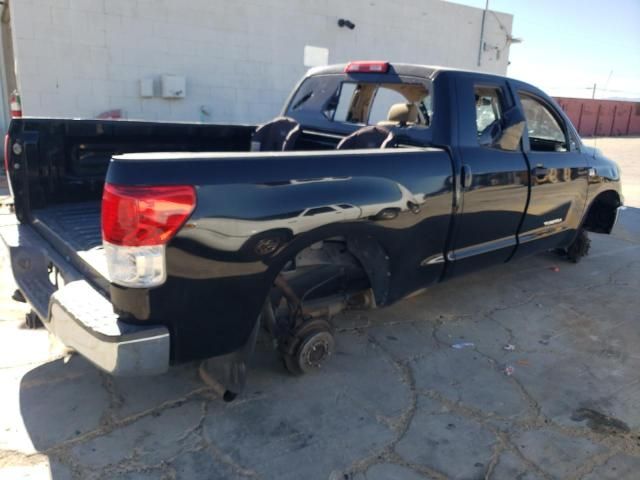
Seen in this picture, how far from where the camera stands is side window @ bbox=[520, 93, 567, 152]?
4.73 metres

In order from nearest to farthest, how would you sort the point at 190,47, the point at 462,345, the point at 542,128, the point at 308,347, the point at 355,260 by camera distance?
the point at 308,347, the point at 355,260, the point at 462,345, the point at 542,128, the point at 190,47

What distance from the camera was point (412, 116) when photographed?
431 centimetres

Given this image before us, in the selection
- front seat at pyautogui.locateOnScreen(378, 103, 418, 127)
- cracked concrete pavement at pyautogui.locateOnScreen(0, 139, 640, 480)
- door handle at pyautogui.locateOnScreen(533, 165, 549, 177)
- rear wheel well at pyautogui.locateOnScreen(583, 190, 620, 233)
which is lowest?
cracked concrete pavement at pyautogui.locateOnScreen(0, 139, 640, 480)

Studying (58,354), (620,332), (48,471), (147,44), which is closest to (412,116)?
(620,332)

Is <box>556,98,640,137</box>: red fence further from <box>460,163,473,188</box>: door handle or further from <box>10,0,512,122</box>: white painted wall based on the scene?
<box>460,163,473,188</box>: door handle

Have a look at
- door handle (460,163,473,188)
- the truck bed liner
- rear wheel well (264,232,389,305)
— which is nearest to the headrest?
door handle (460,163,473,188)

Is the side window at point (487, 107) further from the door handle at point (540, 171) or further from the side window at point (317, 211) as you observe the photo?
the side window at point (317, 211)

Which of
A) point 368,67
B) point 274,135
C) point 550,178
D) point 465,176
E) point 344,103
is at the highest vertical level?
point 368,67

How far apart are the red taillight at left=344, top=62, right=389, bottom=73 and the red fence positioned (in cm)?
2831

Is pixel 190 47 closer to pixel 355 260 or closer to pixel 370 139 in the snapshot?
pixel 370 139

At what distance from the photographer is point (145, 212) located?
2219mm

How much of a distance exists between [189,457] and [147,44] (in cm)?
866

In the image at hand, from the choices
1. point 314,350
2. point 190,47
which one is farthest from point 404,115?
point 190,47

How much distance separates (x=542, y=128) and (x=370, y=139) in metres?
2.15
